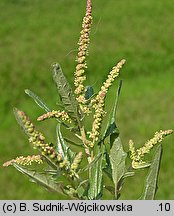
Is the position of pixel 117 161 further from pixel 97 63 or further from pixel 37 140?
pixel 97 63

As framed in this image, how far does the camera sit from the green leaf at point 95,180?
1.01 meters

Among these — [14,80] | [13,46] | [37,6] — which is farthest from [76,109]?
[37,6]

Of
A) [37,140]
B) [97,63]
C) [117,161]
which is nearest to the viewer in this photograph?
[37,140]

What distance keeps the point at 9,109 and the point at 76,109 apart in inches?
343

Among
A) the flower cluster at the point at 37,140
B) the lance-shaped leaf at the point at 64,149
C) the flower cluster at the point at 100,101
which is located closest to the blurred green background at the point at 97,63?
the lance-shaped leaf at the point at 64,149

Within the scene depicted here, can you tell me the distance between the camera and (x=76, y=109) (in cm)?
107

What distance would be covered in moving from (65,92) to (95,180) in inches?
6.7

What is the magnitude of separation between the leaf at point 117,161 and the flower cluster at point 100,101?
79mm

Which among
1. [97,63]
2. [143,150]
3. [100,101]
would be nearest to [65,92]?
[100,101]

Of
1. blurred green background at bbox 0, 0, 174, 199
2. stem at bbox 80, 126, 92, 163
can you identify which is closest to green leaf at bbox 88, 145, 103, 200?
stem at bbox 80, 126, 92, 163

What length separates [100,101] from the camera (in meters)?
1.01

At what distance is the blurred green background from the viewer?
8281 mm

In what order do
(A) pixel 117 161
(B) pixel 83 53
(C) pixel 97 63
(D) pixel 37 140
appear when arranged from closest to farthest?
(D) pixel 37 140 → (B) pixel 83 53 → (A) pixel 117 161 → (C) pixel 97 63

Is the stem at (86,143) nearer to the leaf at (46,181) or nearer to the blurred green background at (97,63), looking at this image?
the leaf at (46,181)
